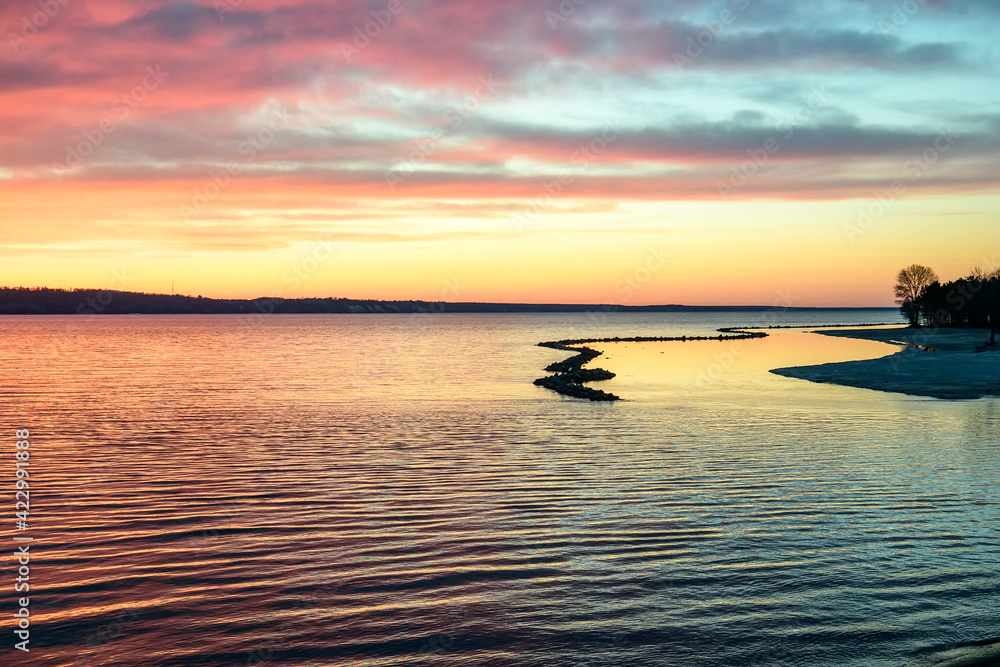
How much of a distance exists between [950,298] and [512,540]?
137216 millimetres

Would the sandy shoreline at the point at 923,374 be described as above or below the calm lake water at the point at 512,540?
above

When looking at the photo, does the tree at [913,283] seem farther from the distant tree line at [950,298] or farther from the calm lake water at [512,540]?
the calm lake water at [512,540]

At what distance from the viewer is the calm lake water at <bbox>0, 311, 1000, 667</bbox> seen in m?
10.4

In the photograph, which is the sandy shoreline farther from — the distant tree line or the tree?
the tree

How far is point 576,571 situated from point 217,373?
5642cm

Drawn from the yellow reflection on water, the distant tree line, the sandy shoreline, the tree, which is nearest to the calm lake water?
the sandy shoreline

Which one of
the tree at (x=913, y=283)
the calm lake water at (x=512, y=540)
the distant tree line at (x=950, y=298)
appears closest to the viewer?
the calm lake water at (x=512, y=540)

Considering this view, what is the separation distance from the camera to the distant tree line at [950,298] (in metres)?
105

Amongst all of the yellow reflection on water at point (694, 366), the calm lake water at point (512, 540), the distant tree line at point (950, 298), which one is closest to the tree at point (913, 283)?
the distant tree line at point (950, 298)

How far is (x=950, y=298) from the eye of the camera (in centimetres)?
12838

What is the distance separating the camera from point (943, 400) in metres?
41.1

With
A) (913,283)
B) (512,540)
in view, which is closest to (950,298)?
(913,283)

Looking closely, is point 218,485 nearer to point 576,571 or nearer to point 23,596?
point 23,596

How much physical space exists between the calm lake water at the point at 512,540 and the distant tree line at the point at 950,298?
75.2 meters
